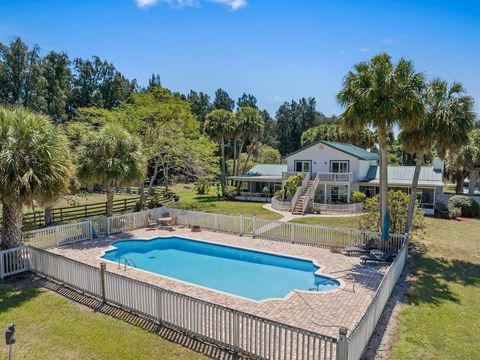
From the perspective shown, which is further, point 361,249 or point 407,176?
point 407,176

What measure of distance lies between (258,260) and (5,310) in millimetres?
9678

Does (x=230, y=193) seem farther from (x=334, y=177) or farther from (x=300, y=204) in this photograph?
(x=334, y=177)

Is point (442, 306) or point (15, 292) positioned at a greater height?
point (15, 292)

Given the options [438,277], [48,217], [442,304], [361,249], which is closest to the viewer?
[442,304]

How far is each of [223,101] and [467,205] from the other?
56915 mm

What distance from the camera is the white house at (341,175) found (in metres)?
28.9

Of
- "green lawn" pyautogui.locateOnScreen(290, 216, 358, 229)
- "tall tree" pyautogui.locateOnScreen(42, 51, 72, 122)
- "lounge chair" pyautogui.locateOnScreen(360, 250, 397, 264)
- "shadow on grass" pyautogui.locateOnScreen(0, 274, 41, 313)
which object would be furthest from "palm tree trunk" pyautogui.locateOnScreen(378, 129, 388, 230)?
"tall tree" pyautogui.locateOnScreen(42, 51, 72, 122)

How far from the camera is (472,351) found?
741 centimetres

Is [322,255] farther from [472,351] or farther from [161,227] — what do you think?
[161,227]

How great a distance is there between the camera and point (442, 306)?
9805 mm

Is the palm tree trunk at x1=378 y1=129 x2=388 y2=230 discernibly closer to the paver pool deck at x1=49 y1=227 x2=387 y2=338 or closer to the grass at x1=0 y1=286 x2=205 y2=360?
the paver pool deck at x1=49 y1=227 x2=387 y2=338

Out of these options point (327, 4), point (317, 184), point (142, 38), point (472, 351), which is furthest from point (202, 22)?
point (317, 184)

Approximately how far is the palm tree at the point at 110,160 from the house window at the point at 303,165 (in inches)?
731

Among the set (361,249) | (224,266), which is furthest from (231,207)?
(361,249)
